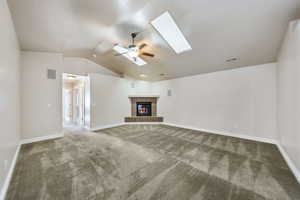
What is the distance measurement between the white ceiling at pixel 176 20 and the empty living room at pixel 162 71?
2cm

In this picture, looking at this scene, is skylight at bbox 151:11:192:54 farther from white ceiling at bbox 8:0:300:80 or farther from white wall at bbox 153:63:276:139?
white wall at bbox 153:63:276:139

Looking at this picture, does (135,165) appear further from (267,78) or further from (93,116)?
(267,78)

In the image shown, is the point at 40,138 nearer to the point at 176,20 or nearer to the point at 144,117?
the point at 144,117

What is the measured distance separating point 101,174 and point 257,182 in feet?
8.47

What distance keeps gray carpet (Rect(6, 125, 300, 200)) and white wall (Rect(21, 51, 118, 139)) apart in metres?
0.73

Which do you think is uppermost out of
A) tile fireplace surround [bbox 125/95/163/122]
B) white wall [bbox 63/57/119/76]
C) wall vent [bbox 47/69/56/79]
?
white wall [bbox 63/57/119/76]

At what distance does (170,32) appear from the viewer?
10.2 ft

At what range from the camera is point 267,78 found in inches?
140

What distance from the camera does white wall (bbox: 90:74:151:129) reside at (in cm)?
518

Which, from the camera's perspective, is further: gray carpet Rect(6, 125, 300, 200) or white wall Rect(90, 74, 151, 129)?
white wall Rect(90, 74, 151, 129)

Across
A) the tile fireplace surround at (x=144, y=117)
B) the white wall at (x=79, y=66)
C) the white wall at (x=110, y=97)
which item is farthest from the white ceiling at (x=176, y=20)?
the tile fireplace surround at (x=144, y=117)

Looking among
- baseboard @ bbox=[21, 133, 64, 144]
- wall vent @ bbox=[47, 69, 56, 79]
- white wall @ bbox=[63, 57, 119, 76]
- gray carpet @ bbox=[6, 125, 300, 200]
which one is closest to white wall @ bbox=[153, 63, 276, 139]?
gray carpet @ bbox=[6, 125, 300, 200]

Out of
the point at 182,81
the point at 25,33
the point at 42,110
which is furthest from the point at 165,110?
the point at 25,33

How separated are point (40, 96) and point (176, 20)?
458cm
